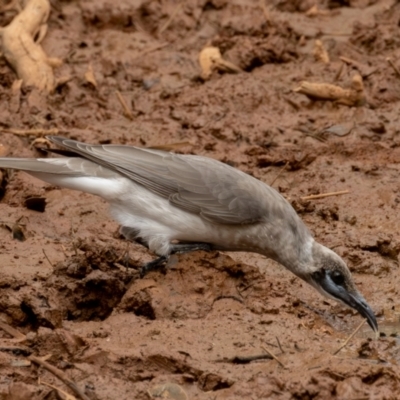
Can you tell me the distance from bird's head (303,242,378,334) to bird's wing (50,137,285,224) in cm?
55

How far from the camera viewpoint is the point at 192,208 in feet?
27.5

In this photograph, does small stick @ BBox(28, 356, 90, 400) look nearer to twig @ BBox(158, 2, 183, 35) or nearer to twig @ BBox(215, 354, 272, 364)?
twig @ BBox(215, 354, 272, 364)

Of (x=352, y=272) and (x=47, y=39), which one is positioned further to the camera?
(x=47, y=39)

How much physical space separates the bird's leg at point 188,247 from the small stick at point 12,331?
1.54 metres

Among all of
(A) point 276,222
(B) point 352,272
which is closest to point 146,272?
(A) point 276,222

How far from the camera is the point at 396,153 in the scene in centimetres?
1060

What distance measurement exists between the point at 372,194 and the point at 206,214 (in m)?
2.19

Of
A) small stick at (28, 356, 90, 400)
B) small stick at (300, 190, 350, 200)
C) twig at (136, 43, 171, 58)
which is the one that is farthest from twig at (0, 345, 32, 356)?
twig at (136, 43, 171, 58)

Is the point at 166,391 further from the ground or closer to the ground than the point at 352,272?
further from the ground

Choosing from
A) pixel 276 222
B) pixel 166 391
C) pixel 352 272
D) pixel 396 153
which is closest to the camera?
pixel 166 391

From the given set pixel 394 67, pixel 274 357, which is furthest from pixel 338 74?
pixel 274 357

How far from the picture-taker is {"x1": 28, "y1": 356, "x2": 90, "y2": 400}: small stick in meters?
6.40

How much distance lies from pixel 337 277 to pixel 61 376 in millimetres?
2547

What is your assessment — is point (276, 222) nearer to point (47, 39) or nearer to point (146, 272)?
point (146, 272)
